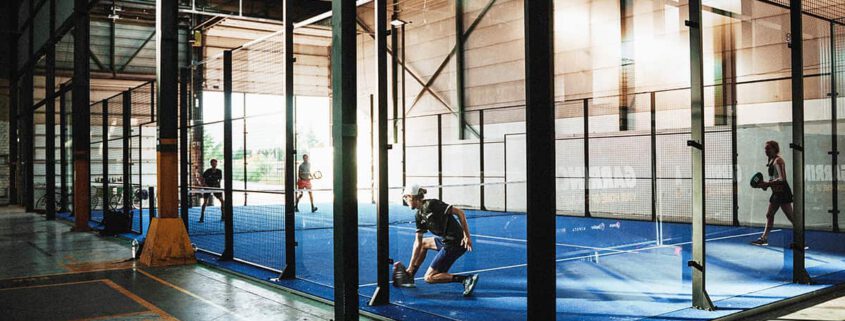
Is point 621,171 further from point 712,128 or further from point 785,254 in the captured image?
point 785,254

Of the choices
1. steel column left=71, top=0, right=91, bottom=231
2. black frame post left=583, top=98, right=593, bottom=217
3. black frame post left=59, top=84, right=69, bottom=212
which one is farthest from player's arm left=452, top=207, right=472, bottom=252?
black frame post left=59, top=84, right=69, bottom=212

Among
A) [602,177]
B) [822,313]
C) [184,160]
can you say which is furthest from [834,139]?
[184,160]

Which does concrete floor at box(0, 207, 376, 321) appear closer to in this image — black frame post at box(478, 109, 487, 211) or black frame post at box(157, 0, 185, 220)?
A: black frame post at box(157, 0, 185, 220)

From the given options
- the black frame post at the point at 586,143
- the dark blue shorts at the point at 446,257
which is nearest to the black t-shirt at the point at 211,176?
the black frame post at the point at 586,143

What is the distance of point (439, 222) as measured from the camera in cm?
714

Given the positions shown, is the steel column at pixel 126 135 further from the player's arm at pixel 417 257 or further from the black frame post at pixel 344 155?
the black frame post at pixel 344 155

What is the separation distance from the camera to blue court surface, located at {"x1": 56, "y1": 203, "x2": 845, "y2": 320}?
6.08 meters

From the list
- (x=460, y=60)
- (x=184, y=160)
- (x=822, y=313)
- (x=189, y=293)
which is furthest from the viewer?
(x=460, y=60)

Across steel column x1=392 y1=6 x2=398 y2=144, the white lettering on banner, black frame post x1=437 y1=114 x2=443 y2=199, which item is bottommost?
the white lettering on banner

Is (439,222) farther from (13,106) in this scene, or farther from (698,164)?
(13,106)

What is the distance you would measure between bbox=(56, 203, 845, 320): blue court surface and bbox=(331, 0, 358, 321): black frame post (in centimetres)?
84

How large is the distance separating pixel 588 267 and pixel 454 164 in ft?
32.4

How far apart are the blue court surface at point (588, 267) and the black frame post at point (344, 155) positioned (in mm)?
841

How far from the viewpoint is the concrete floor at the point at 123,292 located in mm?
6199
